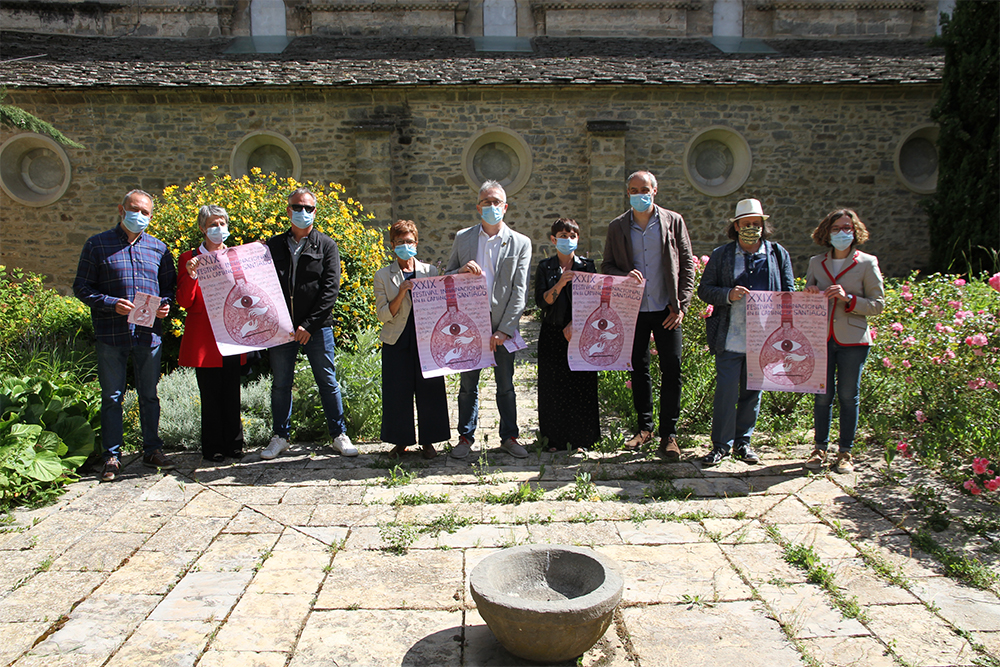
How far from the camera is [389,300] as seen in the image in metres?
4.57

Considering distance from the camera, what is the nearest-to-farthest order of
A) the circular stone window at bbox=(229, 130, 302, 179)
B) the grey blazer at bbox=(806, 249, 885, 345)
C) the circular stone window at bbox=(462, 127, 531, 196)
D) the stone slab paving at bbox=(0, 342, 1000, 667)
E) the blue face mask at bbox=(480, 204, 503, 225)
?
1. the stone slab paving at bbox=(0, 342, 1000, 667)
2. the grey blazer at bbox=(806, 249, 885, 345)
3. the blue face mask at bbox=(480, 204, 503, 225)
4. the circular stone window at bbox=(229, 130, 302, 179)
5. the circular stone window at bbox=(462, 127, 531, 196)

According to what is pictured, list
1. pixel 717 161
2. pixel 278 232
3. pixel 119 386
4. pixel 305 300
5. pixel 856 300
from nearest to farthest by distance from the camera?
pixel 856 300 < pixel 119 386 < pixel 305 300 < pixel 278 232 < pixel 717 161

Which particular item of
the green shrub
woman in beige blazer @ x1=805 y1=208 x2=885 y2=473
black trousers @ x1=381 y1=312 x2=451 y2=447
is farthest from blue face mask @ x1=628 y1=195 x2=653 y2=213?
the green shrub

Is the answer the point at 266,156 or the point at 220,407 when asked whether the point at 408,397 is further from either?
the point at 266,156

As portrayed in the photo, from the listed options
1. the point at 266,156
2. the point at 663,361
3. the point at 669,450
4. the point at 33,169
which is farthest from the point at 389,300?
the point at 33,169

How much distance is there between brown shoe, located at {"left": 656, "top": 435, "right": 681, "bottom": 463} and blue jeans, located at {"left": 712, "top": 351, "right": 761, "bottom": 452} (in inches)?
10.4

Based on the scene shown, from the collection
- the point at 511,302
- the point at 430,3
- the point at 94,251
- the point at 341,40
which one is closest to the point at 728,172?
the point at 430,3

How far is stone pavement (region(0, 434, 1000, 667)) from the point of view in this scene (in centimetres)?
262

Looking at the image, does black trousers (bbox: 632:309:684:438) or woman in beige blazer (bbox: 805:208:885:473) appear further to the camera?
black trousers (bbox: 632:309:684:438)

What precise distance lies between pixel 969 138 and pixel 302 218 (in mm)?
11970

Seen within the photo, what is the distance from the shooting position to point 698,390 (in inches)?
220

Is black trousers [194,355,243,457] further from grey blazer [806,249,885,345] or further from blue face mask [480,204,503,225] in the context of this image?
grey blazer [806,249,885,345]

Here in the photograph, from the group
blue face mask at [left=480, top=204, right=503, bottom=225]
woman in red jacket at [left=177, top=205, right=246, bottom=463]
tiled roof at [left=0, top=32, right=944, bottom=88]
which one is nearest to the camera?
blue face mask at [left=480, top=204, right=503, bottom=225]

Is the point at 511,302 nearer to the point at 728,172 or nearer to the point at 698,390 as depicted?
the point at 698,390
